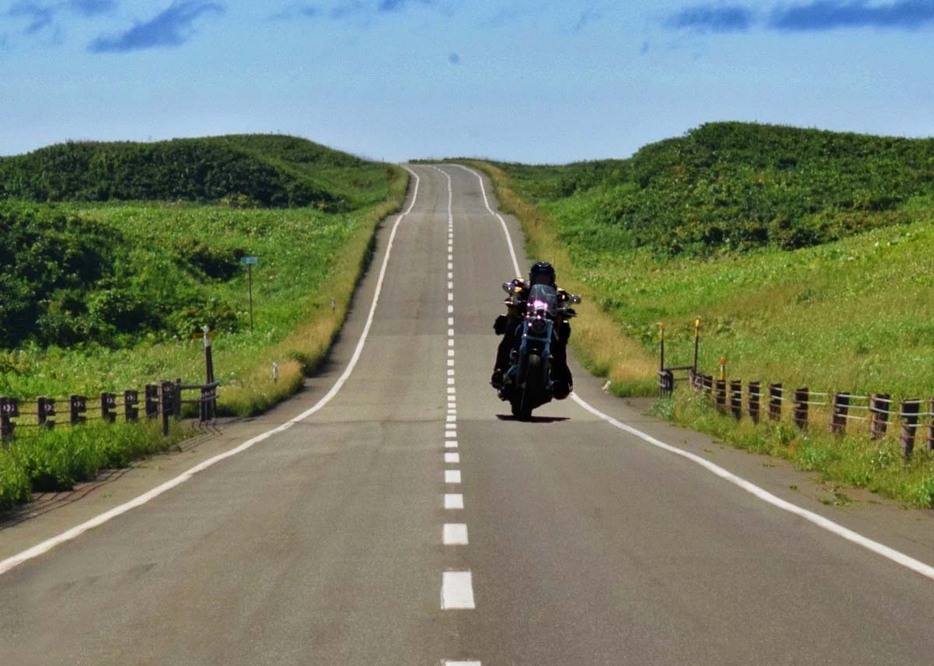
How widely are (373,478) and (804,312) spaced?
4393cm

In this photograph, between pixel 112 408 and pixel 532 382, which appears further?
pixel 112 408

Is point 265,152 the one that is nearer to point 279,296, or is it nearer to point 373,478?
point 279,296

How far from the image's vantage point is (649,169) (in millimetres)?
108562

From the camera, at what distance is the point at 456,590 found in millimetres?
8656

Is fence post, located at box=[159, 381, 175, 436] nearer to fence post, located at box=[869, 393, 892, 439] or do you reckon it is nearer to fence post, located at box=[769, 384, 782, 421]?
fence post, located at box=[769, 384, 782, 421]

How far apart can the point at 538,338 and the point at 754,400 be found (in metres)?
9.74

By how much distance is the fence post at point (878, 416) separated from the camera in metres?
19.5

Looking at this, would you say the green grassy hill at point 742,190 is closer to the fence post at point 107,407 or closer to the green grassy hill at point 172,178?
the green grassy hill at point 172,178

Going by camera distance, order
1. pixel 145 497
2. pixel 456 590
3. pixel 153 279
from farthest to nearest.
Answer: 1. pixel 153 279
2. pixel 145 497
3. pixel 456 590

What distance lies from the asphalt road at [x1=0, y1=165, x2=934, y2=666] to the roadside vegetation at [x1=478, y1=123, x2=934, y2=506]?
3.33 meters

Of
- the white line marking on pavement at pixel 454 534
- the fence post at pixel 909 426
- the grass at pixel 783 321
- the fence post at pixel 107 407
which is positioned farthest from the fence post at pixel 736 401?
the white line marking on pavement at pixel 454 534

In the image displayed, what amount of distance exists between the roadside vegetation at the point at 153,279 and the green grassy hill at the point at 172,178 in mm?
249

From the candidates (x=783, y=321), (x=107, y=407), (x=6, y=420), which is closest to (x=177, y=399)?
(x=107, y=407)

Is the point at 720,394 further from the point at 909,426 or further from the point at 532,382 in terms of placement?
the point at 532,382
